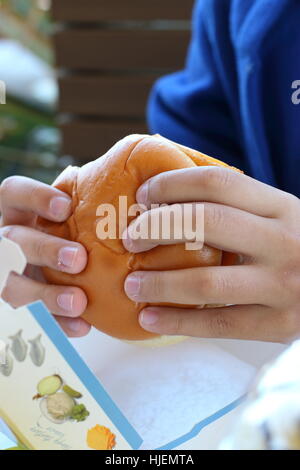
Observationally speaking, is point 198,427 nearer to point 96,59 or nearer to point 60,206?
point 60,206

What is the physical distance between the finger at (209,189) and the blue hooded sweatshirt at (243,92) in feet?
1.11

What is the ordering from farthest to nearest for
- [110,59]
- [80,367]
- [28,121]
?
[28,121] → [110,59] → [80,367]

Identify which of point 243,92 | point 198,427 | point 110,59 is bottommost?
point 198,427

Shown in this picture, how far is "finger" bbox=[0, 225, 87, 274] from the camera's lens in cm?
51

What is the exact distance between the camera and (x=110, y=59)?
6.54 feet

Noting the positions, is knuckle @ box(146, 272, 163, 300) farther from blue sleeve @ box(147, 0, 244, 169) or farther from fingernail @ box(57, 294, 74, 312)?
blue sleeve @ box(147, 0, 244, 169)

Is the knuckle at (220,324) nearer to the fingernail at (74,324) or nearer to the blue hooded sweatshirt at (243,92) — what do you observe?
the fingernail at (74,324)

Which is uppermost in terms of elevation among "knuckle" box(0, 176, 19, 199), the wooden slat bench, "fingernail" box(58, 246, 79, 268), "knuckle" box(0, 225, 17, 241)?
the wooden slat bench

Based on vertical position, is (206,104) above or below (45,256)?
above

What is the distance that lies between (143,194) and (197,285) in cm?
10

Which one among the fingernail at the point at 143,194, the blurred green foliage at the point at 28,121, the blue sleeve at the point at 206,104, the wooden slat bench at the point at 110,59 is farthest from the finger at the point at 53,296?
the blurred green foliage at the point at 28,121

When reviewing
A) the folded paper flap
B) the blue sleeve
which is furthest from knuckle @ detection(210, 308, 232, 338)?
the blue sleeve

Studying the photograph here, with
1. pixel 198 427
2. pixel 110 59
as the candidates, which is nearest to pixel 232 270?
pixel 198 427

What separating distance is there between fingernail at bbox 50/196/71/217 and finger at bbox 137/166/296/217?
86 mm
